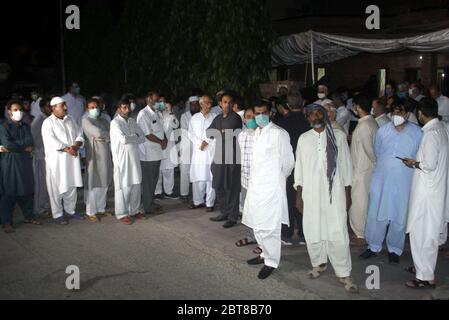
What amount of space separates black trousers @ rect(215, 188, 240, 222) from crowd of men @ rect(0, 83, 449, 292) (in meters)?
0.02

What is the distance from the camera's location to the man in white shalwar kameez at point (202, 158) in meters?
9.32

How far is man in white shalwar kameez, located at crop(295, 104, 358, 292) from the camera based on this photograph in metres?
5.68

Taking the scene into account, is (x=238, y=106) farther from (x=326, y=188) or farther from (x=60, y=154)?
(x=326, y=188)

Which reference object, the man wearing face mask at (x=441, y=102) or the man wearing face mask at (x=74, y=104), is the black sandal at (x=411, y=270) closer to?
the man wearing face mask at (x=441, y=102)

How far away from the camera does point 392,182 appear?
641cm

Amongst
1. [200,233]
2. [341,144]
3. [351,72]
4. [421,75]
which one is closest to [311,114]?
[341,144]

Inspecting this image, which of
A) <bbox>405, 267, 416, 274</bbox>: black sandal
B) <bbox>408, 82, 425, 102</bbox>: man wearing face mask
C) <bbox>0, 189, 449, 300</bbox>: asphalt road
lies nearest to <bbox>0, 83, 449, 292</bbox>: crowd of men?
<bbox>0, 189, 449, 300</bbox>: asphalt road

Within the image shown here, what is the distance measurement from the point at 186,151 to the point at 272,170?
4.39 m

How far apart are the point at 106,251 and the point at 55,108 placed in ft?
8.69

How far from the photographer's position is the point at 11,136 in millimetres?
8258

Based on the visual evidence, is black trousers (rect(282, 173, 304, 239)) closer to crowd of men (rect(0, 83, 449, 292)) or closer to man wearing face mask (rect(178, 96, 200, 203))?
crowd of men (rect(0, 83, 449, 292))

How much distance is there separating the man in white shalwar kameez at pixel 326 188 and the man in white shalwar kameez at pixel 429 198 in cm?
69

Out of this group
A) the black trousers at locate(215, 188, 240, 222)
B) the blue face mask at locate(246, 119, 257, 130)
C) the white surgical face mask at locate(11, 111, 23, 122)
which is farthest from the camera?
the black trousers at locate(215, 188, 240, 222)

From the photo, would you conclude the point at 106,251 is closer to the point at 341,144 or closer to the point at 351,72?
the point at 341,144
